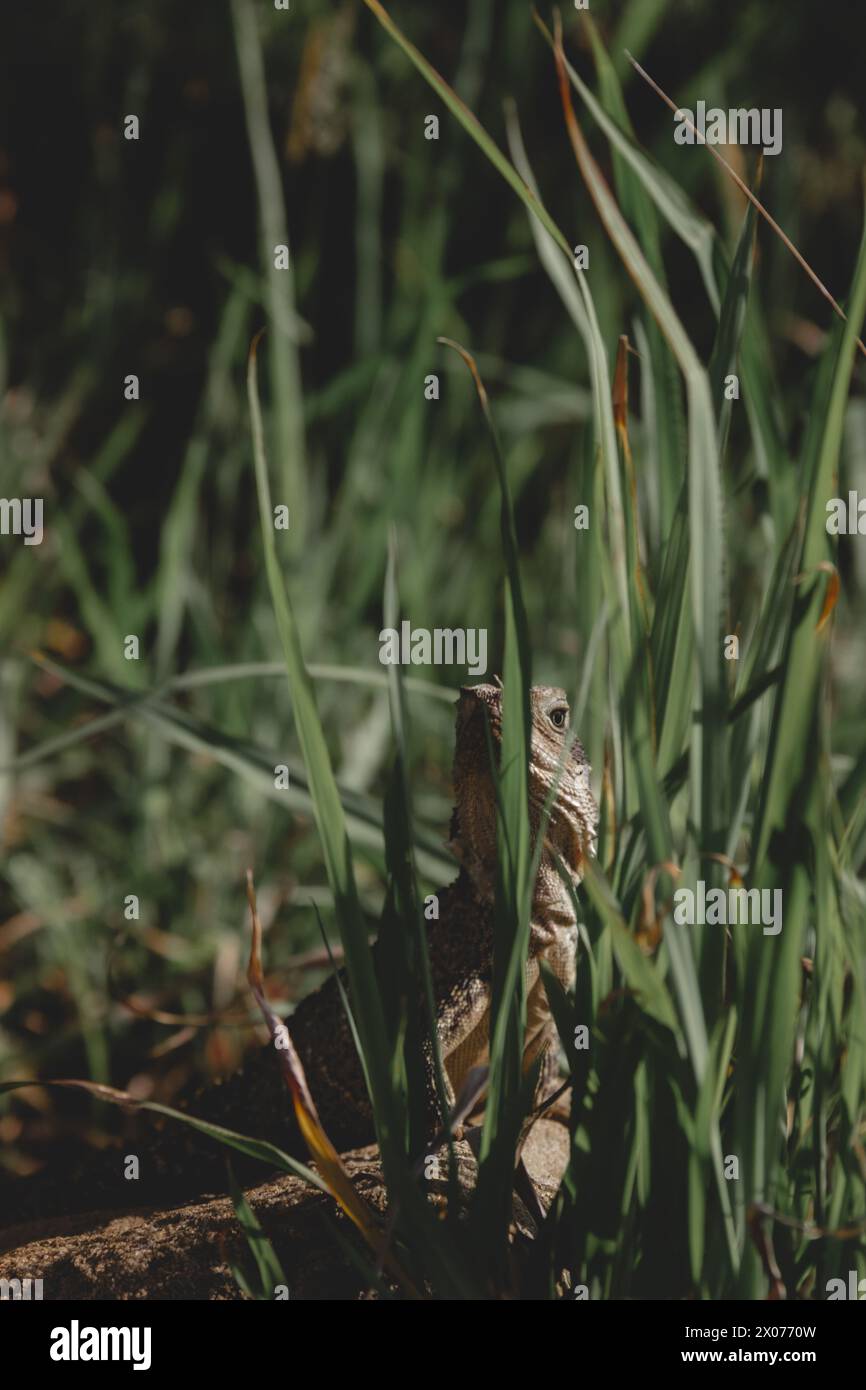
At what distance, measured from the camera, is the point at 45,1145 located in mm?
3488

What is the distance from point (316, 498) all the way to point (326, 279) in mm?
1699

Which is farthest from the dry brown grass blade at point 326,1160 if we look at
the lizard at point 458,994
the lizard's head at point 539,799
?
the lizard's head at point 539,799

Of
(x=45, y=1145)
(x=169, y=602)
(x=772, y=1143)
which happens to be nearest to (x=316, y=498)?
(x=169, y=602)

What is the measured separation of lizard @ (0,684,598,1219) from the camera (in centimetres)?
232

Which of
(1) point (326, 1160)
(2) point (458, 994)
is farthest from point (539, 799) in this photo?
(1) point (326, 1160)

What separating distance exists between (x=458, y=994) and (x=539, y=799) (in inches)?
14.1

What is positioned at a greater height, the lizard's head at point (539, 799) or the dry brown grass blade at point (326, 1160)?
the lizard's head at point (539, 799)

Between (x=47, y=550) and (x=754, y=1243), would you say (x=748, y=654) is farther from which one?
(x=47, y=550)

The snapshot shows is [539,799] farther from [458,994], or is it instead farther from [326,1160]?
[326,1160]

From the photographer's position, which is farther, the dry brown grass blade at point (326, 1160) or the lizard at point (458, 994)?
the lizard at point (458, 994)

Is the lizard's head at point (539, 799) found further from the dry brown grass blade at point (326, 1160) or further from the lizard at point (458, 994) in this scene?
the dry brown grass blade at point (326, 1160)

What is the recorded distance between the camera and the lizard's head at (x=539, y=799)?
7.54 feet

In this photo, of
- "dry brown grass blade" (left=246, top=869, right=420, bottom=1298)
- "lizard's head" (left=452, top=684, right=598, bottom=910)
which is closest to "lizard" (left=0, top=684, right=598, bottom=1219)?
"lizard's head" (left=452, top=684, right=598, bottom=910)

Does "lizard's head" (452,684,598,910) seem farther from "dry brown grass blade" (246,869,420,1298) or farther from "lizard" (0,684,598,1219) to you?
"dry brown grass blade" (246,869,420,1298)
